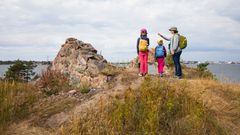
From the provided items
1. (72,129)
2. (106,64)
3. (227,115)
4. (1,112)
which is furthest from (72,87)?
(227,115)

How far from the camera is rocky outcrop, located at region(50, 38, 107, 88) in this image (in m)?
Answer: 14.7

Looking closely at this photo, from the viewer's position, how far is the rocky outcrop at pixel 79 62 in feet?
48.2

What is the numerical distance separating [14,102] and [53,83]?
285 cm

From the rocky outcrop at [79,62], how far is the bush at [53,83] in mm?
469

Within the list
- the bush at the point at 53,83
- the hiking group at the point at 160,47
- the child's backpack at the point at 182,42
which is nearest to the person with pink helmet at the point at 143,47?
the hiking group at the point at 160,47

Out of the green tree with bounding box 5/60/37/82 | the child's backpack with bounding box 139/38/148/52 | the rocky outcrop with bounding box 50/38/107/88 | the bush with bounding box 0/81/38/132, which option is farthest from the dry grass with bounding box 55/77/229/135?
the green tree with bounding box 5/60/37/82

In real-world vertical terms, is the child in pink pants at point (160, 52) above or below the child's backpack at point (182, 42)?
below

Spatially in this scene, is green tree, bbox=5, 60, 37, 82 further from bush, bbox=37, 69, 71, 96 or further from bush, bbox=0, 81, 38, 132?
bush, bbox=0, 81, 38, 132

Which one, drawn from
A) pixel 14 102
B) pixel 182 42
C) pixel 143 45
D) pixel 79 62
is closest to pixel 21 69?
pixel 79 62

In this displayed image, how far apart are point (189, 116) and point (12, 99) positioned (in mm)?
5721

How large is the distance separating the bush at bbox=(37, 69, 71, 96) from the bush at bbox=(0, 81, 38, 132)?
48 centimetres

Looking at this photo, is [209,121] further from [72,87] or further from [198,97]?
[72,87]

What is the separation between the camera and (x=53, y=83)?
46.8ft

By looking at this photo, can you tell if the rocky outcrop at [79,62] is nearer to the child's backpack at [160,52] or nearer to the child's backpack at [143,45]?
the child's backpack at [143,45]
